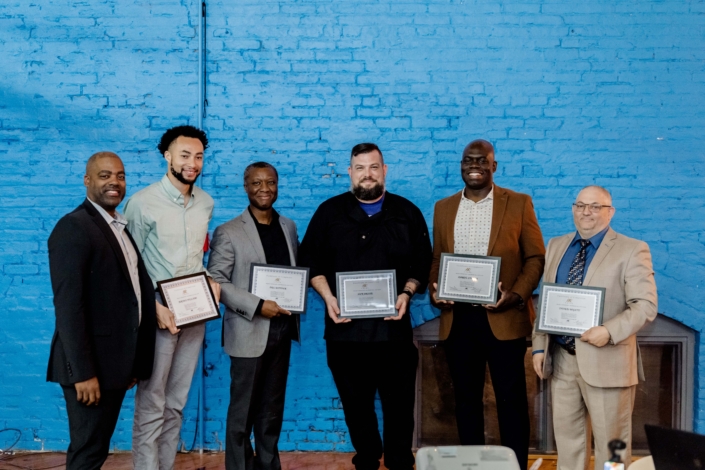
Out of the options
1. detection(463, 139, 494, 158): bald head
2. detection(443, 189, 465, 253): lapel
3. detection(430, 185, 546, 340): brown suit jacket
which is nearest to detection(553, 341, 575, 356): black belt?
detection(430, 185, 546, 340): brown suit jacket

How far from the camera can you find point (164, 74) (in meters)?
4.73

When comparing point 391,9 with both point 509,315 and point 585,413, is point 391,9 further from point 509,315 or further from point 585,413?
point 585,413

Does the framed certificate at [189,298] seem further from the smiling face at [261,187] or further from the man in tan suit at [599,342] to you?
the man in tan suit at [599,342]

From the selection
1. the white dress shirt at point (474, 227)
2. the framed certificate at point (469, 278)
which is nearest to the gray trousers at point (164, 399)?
the framed certificate at point (469, 278)

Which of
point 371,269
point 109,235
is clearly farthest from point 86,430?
point 371,269

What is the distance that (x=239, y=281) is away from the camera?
3.88m

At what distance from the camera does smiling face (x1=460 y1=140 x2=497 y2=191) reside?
3.85 m

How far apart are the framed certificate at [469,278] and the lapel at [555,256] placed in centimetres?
27

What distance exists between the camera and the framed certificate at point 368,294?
3.82m

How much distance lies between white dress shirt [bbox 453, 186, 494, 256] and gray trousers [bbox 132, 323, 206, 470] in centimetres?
163

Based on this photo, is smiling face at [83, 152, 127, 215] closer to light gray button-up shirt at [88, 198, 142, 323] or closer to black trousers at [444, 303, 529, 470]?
light gray button-up shirt at [88, 198, 142, 323]

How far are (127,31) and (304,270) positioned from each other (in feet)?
7.66

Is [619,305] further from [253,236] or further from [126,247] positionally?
[126,247]

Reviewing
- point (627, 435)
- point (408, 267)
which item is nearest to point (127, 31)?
point (408, 267)
